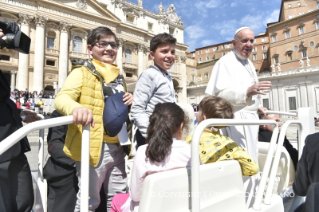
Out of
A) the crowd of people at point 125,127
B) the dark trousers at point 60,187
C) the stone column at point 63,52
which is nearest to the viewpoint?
the crowd of people at point 125,127

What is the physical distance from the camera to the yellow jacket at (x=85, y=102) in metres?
1.50

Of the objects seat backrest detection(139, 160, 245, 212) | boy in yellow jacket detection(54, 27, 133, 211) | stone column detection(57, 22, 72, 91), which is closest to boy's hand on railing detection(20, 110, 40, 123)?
boy in yellow jacket detection(54, 27, 133, 211)

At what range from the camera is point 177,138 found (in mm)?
1464

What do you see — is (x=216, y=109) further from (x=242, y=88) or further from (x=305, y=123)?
(x=305, y=123)

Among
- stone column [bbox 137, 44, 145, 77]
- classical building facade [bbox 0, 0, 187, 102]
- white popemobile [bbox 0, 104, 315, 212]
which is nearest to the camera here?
white popemobile [bbox 0, 104, 315, 212]

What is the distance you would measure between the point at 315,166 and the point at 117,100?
1598mm

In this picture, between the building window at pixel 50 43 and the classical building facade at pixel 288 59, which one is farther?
the building window at pixel 50 43

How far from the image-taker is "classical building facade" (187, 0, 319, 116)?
22.6 meters

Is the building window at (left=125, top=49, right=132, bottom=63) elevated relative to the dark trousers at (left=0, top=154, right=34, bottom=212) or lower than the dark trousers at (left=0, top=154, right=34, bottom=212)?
elevated

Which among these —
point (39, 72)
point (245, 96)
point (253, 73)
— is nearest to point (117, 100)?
point (245, 96)

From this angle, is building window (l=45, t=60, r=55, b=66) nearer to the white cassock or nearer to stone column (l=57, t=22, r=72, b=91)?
stone column (l=57, t=22, r=72, b=91)

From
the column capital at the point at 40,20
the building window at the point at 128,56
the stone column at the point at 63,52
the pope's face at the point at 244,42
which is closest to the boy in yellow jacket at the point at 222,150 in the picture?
the pope's face at the point at 244,42

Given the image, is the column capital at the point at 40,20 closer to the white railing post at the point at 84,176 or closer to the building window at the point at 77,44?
the building window at the point at 77,44

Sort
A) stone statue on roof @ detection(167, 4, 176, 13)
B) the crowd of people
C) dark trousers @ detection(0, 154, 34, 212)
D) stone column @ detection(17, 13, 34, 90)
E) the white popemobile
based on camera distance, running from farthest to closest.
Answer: stone statue on roof @ detection(167, 4, 176, 13)
stone column @ detection(17, 13, 34, 90)
the crowd of people
dark trousers @ detection(0, 154, 34, 212)
the white popemobile
